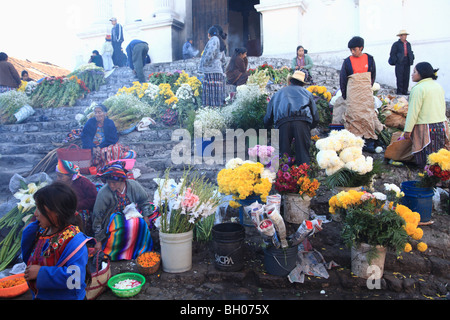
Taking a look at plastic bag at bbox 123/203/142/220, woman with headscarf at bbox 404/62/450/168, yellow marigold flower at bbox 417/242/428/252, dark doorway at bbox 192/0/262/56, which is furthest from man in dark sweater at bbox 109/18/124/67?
yellow marigold flower at bbox 417/242/428/252

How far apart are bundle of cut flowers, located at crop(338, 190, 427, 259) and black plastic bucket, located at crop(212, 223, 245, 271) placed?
1.11 m

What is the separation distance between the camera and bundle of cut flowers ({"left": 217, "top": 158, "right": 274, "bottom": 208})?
4148mm

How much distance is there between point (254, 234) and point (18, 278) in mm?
2713

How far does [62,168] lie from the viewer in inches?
178

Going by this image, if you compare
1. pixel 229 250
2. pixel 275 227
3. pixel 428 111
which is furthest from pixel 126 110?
pixel 428 111


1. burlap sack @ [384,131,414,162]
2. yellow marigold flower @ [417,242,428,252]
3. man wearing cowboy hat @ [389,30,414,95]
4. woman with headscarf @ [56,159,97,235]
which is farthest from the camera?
man wearing cowboy hat @ [389,30,414,95]

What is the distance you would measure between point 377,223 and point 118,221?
2.91m

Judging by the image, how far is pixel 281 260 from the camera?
3494mm

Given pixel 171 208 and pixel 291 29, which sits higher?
pixel 291 29

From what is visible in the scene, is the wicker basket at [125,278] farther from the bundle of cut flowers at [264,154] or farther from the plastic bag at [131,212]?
the bundle of cut flowers at [264,154]

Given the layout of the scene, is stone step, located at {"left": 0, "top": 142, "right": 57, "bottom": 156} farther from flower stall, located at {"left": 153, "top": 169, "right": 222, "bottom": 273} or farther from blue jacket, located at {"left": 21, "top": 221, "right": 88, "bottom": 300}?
blue jacket, located at {"left": 21, "top": 221, "right": 88, "bottom": 300}

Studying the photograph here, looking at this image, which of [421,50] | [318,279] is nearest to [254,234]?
[318,279]

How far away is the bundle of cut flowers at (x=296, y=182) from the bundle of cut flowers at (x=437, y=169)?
1.39m

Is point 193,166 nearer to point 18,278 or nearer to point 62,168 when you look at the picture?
point 62,168
